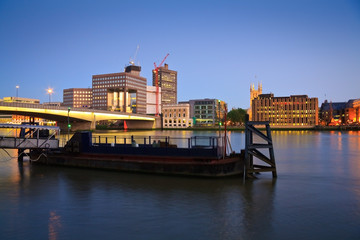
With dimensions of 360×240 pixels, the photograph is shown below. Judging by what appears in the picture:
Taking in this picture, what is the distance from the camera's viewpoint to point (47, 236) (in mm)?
13836

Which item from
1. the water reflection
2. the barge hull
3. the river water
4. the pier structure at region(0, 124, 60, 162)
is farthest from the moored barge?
the water reflection

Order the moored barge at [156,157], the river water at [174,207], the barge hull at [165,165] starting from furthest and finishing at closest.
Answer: the moored barge at [156,157]
the barge hull at [165,165]
the river water at [174,207]

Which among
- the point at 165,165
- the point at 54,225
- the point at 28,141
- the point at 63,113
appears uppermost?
the point at 63,113

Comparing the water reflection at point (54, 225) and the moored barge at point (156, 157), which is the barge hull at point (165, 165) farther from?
the water reflection at point (54, 225)

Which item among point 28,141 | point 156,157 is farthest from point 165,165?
point 28,141

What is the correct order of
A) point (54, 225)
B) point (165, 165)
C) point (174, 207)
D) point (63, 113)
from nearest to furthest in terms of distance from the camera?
point (54, 225) < point (174, 207) < point (165, 165) < point (63, 113)

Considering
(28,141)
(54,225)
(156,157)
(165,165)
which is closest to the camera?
(54,225)

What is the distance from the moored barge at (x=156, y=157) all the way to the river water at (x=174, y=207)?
2.77ft

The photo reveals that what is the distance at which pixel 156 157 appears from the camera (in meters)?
27.1

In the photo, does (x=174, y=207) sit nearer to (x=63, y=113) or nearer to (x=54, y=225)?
(x=54, y=225)

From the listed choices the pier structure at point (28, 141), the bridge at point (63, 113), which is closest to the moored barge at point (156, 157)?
the pier structure at point (28, 141)

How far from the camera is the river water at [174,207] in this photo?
14.4 m

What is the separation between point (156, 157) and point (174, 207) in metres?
9.26

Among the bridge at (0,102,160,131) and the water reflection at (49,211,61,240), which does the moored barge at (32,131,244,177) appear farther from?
the bridge at (0,102,160,131)
